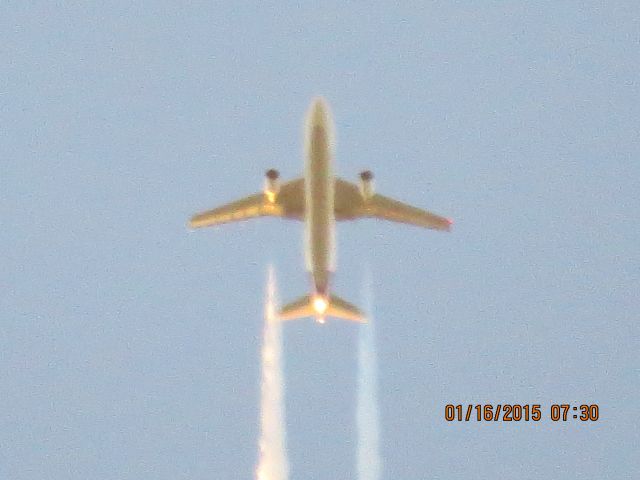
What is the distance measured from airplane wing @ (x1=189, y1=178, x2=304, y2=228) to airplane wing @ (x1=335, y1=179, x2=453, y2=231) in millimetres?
2812

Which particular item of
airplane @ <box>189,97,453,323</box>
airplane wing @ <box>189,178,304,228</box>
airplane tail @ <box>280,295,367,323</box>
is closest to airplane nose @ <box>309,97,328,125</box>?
airplane @ <box>189,97,453,323</box>

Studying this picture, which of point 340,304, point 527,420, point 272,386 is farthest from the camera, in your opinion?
point 527,420

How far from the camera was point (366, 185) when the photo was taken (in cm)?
10075

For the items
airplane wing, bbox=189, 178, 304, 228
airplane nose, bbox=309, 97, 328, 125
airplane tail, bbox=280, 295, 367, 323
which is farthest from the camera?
airplane wing, bbox=189, 178, 304, 228

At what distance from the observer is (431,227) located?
4065 inches

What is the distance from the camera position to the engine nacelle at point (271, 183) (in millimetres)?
98750

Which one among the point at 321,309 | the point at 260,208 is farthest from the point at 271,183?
the point at 321,309

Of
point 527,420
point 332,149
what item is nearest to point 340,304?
point 332,149

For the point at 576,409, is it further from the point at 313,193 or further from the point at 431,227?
the point at 313,193

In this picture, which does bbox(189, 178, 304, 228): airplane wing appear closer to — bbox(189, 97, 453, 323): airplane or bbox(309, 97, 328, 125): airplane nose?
bbox(189, 97, 453, 323): airplane

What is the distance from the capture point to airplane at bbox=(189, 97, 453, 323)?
298 ft

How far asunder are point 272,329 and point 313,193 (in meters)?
12.5

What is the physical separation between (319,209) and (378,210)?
10.7 m

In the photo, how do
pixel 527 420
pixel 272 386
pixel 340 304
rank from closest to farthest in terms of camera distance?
pixel 340 304
pixel 272 386
pixel 527 420
